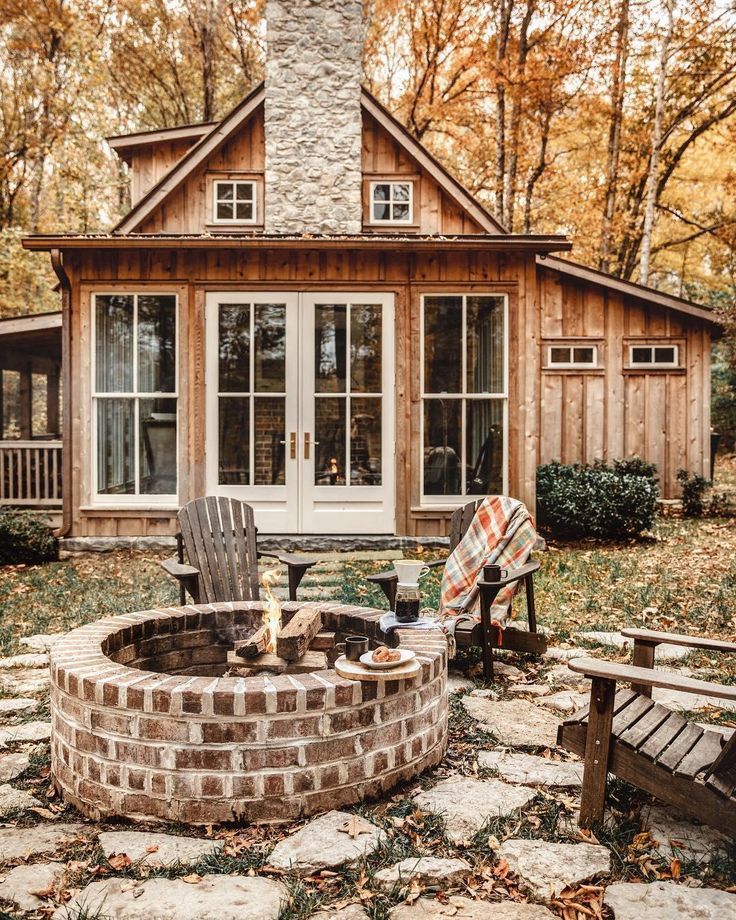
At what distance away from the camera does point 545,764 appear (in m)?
3.12

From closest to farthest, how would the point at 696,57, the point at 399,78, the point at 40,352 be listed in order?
the point at 40,352 < the point at 696,57 < the point at 399,78

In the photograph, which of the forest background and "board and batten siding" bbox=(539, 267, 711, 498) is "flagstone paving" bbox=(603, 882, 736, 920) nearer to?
"board and batten siding" bbox=(539, 267, 711, 498)

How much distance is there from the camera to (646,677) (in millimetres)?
2494

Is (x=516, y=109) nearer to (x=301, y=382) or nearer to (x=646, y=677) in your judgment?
(x=301, y=382)

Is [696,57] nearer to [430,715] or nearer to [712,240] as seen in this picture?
[712,240]

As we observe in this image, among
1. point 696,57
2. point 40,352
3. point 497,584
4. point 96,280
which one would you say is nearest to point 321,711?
point 497,584

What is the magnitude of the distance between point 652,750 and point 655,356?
33.4ft

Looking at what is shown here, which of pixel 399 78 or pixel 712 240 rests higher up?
pixel 399 78

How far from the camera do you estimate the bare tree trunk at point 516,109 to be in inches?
640

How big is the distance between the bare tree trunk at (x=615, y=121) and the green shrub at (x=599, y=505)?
9700 mm

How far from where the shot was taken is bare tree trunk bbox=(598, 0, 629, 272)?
1653cm

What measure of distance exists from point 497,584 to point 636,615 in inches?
77.6

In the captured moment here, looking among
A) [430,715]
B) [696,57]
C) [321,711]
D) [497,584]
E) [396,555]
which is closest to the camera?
[321,711]

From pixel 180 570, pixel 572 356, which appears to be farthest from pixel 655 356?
pixel 180 570
